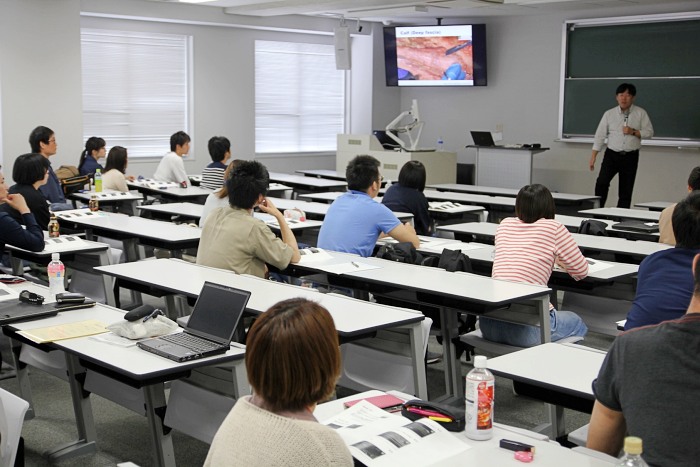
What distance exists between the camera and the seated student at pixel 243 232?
386 centimetres

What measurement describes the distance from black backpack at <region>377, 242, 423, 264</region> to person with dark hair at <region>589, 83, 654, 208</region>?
18.6 feet

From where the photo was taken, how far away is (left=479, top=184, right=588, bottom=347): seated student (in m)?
3.71

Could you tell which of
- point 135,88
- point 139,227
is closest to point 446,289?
point 139,227

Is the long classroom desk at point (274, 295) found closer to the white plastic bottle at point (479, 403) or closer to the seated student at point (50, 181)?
the white plastic bottle at point (479, 403)

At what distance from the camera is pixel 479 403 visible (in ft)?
6.24

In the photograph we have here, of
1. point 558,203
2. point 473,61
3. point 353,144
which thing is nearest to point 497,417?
point 558,203

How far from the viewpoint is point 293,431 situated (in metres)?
1.42

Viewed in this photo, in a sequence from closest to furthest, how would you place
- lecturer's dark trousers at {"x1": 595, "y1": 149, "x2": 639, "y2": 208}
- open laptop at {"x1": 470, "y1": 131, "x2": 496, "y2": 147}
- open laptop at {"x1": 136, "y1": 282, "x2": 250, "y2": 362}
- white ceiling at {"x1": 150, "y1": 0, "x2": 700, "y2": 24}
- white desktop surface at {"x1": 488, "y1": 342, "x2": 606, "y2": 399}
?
white desktop surface at {"x1": 488, "y1": 342, "x2": 606, "y2": 399}, open laptop at {"x1": 136, "y1": 282, "x2": 250, "y2": 362}, lecturer's dark trousers at {"x1": 595, "y1": 149, "x2": 639, "y2": 208}, white ceiling at {"x1": 150, "y1": 0, "x2": 700, "y2": 24}, open laptop at {"x1": 470, "y1": 131, "x2": 496, "y2": 147}

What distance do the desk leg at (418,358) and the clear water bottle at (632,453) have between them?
5.18 feet

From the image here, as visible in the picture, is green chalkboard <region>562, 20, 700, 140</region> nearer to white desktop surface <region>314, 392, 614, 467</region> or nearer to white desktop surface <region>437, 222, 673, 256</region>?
white desktop surface <region>437, 222, 673, 256</region>

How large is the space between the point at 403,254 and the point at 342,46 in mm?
7653

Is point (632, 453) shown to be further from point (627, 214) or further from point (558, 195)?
point (558, 195)

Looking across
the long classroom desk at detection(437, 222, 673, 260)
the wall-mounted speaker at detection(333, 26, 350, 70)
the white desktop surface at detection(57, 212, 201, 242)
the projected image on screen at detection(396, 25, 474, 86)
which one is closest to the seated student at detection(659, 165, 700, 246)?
the long classroom desk at detection(437, 222, 673, 260)

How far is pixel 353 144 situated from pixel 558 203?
413 cm
